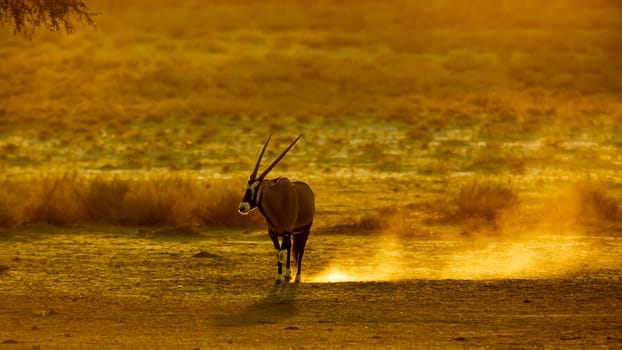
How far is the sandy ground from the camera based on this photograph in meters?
13.3

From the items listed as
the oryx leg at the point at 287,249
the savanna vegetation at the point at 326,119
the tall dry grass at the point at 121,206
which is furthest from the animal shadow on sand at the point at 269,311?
the tall dry grass at the point at 121,206

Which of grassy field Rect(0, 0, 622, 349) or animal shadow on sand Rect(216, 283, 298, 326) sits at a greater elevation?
animal shadow on sand Rect(216, 283, 298, 326)

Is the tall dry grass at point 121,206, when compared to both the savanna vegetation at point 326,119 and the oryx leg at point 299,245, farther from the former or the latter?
the oryx leg at point 299,245

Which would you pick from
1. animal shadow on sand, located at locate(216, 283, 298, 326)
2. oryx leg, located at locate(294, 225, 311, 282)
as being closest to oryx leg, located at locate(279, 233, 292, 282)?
oryx leg, located at locate(294, 225, 311, 282)

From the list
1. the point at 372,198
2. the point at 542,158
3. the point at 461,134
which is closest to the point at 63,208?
the point at 372,198

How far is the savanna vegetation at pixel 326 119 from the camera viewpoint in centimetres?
2422

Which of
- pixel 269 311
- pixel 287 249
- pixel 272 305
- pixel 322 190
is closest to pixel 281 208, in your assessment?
pixel 287 249

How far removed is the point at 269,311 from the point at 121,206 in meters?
9.14

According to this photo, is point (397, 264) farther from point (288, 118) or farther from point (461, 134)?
point (288, 118)

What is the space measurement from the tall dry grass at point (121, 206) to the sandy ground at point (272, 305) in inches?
127

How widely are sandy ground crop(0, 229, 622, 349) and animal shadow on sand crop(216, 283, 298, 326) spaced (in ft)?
0.04

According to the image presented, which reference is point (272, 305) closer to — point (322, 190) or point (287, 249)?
point (287, 249)

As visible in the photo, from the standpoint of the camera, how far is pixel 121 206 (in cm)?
2366

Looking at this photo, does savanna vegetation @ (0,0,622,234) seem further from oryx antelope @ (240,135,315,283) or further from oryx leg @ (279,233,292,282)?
oryx leg @ (279,233,292,282)
